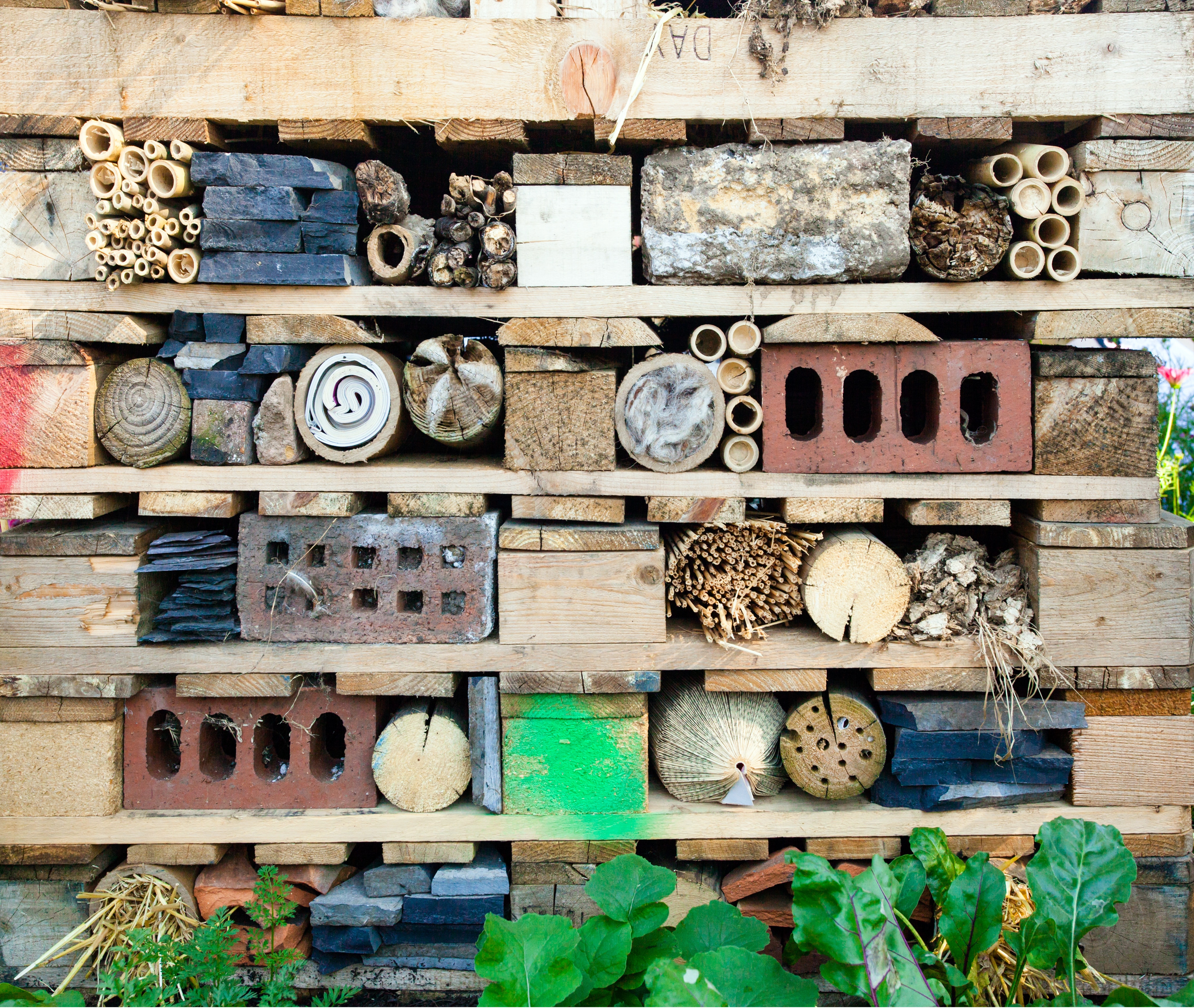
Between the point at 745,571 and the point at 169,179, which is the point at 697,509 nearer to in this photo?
the point at 745,571

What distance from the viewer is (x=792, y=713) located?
2668 millimetres

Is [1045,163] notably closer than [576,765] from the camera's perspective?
Yes

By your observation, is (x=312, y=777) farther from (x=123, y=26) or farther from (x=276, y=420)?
(x=123, y=26)

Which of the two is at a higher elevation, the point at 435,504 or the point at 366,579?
the point at 435,504

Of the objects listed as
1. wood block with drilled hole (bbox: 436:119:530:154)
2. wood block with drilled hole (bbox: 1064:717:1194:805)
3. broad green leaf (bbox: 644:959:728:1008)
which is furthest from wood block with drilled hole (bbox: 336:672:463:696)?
wood block with drilled hole (bbox: 1064:717:1194:805)

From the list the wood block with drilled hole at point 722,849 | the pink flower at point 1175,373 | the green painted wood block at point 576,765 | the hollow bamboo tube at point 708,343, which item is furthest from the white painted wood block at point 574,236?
the pink flower at point 1175,373

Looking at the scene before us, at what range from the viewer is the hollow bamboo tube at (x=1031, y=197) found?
8.16 ft

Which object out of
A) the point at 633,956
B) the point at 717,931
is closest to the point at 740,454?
the point at 717,931

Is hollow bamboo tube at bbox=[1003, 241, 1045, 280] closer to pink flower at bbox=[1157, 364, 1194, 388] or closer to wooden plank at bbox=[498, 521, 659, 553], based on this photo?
wooden plank at bbox=[498, 521, 659, 553]

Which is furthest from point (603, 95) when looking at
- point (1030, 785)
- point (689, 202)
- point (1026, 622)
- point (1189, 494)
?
point (1189, 494)

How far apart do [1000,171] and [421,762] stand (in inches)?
104

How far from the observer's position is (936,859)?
241 centimetres

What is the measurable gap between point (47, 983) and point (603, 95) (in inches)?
133

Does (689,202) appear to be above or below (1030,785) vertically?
above
